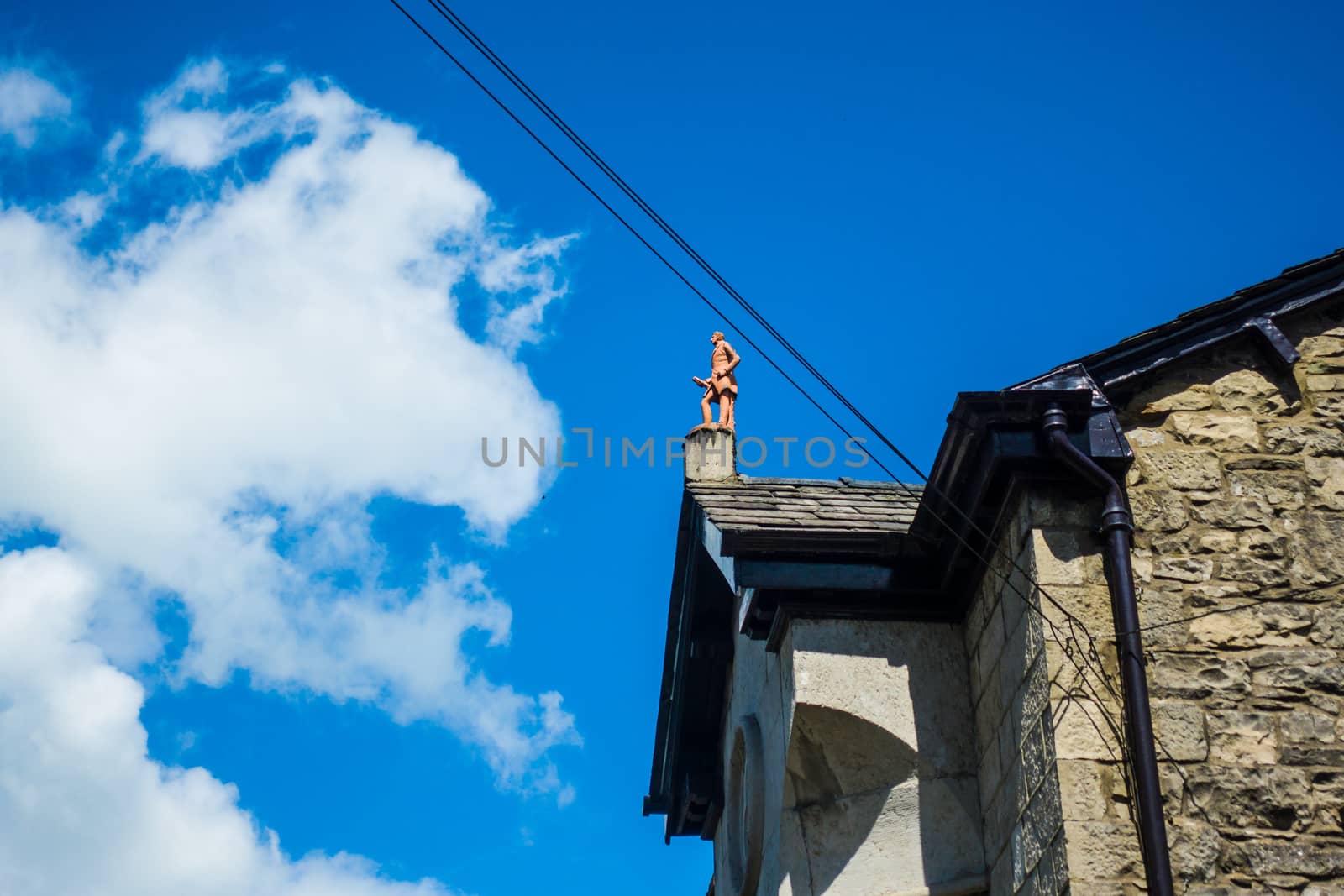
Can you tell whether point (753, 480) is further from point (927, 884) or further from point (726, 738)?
point (927, 884)

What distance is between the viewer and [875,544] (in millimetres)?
7410

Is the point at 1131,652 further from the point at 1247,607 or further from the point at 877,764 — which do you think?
the point at 877,764

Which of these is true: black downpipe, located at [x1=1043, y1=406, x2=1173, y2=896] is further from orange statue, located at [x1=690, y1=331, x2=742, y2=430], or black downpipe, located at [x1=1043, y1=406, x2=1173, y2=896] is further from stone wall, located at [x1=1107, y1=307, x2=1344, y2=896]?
orange statue, located at [x1=690, y1=331, x2=742, y2=430]

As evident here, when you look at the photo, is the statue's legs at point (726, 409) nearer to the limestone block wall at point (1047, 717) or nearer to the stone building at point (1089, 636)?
the stone building at point (1089, 636)

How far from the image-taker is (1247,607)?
20.2 feet

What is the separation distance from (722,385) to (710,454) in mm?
1096

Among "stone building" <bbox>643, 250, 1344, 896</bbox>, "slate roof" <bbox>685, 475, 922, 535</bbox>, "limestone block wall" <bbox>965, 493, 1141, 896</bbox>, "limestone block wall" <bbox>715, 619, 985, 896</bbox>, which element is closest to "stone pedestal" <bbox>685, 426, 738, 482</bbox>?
"slate roof" <bbox>685, 475, 922, 535</bbox>

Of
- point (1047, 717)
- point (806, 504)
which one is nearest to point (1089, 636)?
point (1047, 717)

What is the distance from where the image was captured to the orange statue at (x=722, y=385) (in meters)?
10.8

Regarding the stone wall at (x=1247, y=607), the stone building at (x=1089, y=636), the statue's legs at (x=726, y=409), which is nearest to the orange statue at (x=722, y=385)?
the statue's legs at (x=726, y=409)

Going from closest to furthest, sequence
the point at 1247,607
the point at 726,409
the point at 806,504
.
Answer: the point at 1247,607, the point at 806,504, the point at 726,409

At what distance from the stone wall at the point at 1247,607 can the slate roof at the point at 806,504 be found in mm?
1505

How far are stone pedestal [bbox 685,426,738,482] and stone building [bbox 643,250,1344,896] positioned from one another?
1645mm

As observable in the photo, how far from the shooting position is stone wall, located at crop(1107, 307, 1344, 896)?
5609 mm
